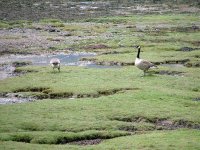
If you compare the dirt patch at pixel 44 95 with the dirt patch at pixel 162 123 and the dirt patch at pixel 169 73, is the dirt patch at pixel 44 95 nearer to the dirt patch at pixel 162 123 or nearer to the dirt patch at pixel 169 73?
the dirt patch at pixel 162 123

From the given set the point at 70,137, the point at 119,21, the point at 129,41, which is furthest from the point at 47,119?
the point at 119,21

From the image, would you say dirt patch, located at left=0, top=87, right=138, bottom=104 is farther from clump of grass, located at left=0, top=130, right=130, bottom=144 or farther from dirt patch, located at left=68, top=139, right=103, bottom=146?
dirt patch, located at left=68, top=139, right=103, bottom=146

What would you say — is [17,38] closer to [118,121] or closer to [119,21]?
[119,21]

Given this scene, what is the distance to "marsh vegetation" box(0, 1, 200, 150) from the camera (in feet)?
84.5

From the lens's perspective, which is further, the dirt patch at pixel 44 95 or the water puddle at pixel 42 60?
the water puddle at pixel 42 60

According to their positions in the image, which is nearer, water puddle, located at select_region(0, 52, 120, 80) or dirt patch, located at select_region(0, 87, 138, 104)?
dirt patch, located at select_region(0, 87, 138, 104)

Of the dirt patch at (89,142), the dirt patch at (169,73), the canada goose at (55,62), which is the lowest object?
the dirt patch at (169,73)

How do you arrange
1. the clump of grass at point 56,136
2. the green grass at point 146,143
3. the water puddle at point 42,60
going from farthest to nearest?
the water puddle at point 42,60 → the clump of grass at point 56,136 → the green grass at point 146,143

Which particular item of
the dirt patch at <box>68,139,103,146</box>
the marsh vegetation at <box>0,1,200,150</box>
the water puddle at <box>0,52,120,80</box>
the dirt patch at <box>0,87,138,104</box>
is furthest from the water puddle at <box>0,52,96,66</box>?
the dirt patch at <box>68,139,103,146</box>

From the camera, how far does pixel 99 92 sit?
1453 inches

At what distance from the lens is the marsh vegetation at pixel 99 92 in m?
25.8

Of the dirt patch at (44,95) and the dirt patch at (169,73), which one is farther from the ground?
the dirt patch at (44,95)

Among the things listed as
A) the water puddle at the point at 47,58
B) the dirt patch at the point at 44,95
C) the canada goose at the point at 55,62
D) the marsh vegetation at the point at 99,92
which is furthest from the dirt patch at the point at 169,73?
the water puddle at the point at 47,58

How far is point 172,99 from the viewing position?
3334 centimetres
